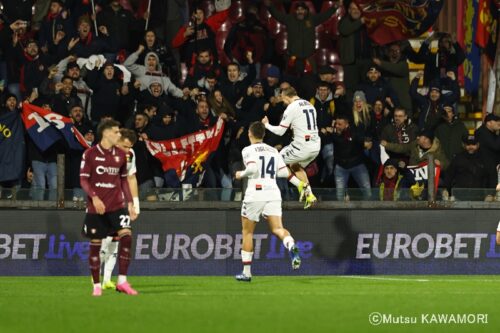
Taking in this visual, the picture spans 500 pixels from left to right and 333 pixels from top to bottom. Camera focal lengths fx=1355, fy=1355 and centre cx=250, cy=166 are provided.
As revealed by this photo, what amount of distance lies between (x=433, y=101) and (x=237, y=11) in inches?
172

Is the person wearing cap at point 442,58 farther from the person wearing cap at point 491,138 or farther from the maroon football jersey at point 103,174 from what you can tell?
the maroon football jersey at point 103,174

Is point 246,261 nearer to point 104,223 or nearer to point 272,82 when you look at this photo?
point 104,223

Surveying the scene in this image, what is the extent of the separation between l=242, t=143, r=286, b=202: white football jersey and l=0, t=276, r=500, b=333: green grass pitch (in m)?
1.20

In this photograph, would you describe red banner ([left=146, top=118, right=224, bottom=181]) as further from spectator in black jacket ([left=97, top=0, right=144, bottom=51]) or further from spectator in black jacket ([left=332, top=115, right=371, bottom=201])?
spectator in black jacket ([left=97, top=0, right=144, bottom=51])

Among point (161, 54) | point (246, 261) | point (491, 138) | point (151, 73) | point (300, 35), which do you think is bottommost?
point (246, 261)

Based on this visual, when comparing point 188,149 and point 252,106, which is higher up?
point 252,106

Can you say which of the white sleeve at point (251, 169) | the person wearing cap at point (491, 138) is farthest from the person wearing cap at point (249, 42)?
the white sleeve at point (251, 169)

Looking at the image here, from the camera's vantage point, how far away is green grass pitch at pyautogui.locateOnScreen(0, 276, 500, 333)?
1215cm

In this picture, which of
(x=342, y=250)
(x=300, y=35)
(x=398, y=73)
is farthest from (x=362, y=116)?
(x=300, y=35)

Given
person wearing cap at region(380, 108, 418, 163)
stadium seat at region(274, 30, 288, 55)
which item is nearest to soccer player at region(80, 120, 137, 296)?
person wearing cap at region(380, 108, 418, 163)

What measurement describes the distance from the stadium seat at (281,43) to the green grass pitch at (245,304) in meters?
6.45

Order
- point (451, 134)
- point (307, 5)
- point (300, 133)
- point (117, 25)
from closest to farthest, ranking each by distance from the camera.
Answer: point (300, 133) → point (451, 134) → point (117, 25) → point (307, 5)

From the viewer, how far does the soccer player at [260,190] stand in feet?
58.5

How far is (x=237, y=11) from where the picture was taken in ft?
82.8
